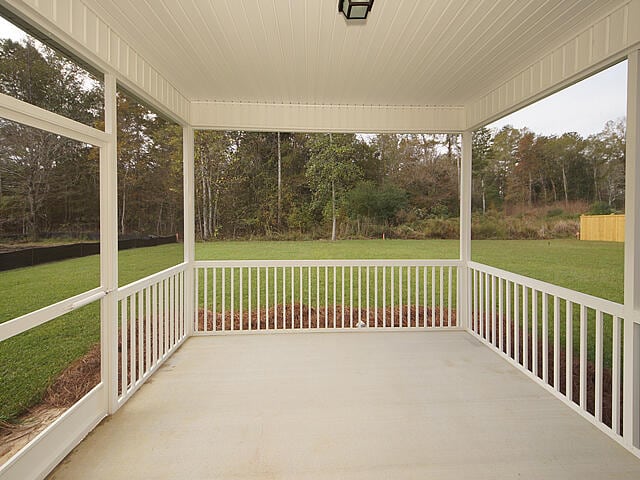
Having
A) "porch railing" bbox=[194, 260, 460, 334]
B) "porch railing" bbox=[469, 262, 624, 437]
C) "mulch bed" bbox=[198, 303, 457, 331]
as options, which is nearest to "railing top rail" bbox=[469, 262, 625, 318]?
"porch railing" bbox=[469, 262, 624, 437]

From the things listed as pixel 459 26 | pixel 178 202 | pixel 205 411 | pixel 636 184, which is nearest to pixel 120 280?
pixel 205 411

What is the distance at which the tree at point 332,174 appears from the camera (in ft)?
17.6

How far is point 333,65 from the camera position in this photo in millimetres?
3453

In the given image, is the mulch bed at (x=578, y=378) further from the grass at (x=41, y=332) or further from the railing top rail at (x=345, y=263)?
the grass at (x=41, y=332)

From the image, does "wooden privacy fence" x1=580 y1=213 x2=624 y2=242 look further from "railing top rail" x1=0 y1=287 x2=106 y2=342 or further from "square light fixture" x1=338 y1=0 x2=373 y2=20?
"railing top rail" x1=0 y1=287 x2=106 y2=342

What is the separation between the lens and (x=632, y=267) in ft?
7.98

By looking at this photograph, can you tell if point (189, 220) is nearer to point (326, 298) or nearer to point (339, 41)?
point (326, 298)

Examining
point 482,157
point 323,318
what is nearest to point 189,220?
point 323,318

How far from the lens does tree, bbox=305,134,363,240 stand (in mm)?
5352

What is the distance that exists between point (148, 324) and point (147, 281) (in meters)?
0.39

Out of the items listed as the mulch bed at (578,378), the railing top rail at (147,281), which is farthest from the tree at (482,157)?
the railing top rail at (147,281)

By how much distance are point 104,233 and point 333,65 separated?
91.2 inches

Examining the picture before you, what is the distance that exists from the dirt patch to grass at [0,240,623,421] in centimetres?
5

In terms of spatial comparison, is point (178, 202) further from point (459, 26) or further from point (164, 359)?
point (459, 26)
